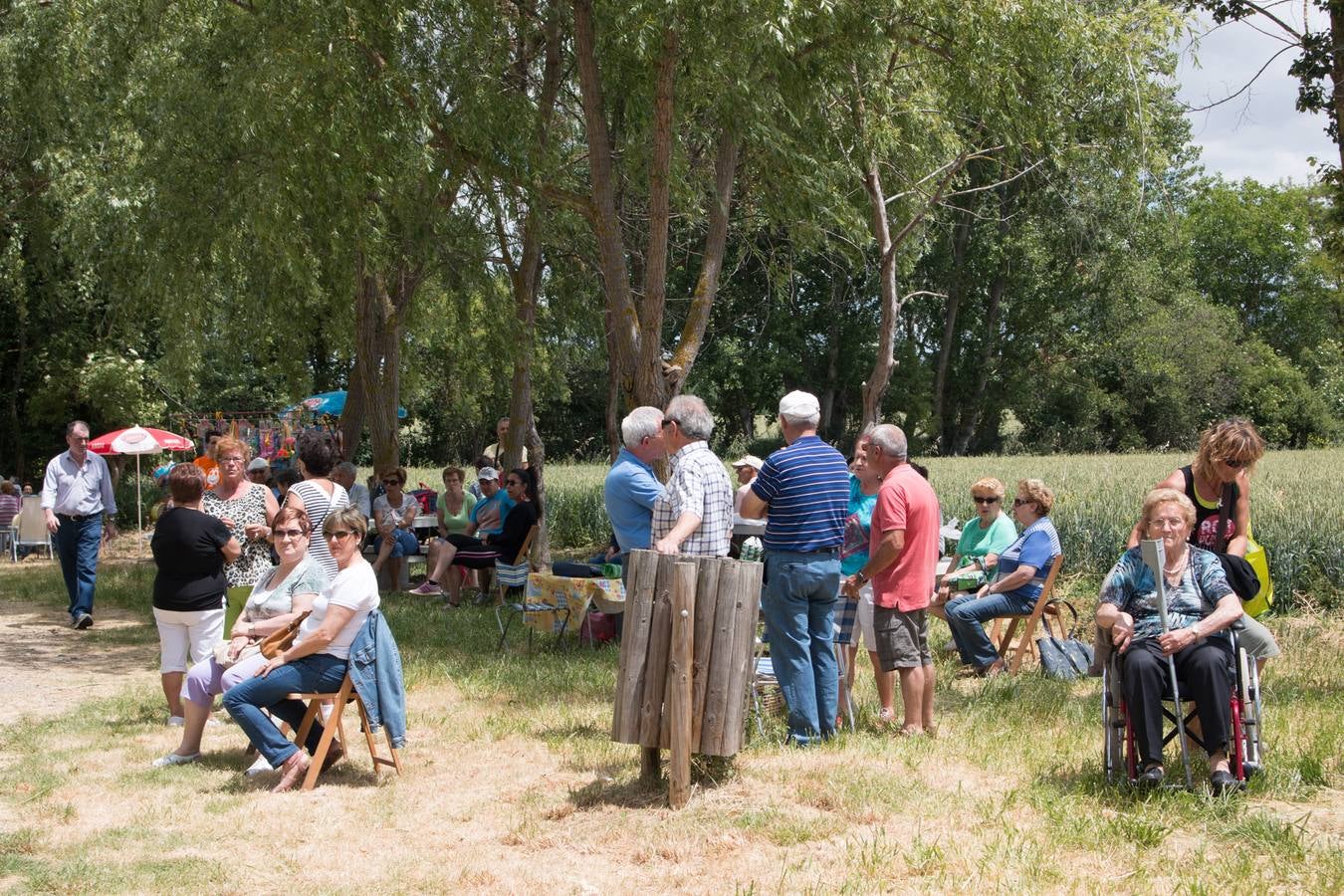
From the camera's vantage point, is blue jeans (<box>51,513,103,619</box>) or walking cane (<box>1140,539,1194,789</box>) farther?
blue jeans (<box>51,513,103,619</box>)

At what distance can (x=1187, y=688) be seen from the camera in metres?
5.12

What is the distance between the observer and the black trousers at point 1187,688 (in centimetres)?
501

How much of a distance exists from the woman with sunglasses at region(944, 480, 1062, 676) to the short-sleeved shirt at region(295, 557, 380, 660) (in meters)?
4.13

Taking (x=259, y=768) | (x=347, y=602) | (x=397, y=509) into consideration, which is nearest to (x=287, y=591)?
(x=347, y=602)

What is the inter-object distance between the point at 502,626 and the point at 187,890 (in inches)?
204

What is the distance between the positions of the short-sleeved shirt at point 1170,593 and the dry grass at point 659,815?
2.32ft

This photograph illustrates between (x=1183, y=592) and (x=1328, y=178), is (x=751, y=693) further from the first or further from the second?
(x=1328, y=178)

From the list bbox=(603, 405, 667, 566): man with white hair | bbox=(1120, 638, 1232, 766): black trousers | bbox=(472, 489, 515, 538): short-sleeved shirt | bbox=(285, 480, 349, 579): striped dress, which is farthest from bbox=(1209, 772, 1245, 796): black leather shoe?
bbox=(472, 489, 515, 538): short-sleeved shirt

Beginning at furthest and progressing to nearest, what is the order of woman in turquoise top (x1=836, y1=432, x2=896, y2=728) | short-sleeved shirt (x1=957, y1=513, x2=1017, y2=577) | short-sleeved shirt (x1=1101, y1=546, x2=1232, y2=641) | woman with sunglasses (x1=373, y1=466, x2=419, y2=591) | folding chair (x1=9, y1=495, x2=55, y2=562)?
folding chair (x1=9, y1=495, x2=55, y2=562) < woman with sunglasses (x1=373, y1=466, x2=419, y2=591) < short-sleeved shirt (x1=957, y1=513, x2=1017, y2=577) < woman in turquoise top (x1=836, y1=432, x2=896, y2=728) < short-sleeved shirt (x1=1101, y1=546, x2=1232, y2=641)

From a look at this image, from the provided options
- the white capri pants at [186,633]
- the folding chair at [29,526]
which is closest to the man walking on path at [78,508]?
the white capri pants at [186,633]

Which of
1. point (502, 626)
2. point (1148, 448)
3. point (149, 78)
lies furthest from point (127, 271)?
point (1148, 448)

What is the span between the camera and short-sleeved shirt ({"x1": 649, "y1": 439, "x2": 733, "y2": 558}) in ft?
18.7

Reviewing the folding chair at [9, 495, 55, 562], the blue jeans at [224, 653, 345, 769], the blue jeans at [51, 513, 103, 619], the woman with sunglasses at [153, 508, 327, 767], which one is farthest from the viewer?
the folding chair at [9, 495, 55, 562]

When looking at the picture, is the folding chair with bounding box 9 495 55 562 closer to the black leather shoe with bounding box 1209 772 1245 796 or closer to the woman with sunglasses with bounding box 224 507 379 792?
the woman with sunglasses with bounding box 224 507 379 792
